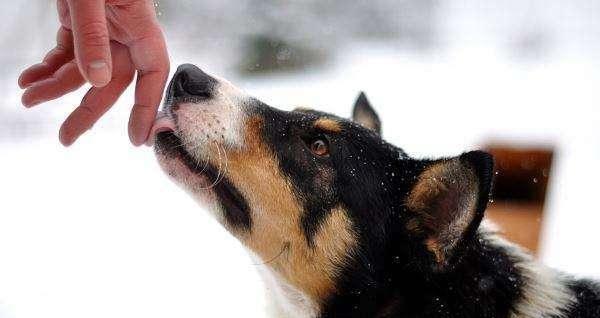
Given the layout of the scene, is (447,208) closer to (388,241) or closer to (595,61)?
(388,241)

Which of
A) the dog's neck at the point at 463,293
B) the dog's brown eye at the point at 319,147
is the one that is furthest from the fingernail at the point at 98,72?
the dog's neck at the point at 463,293

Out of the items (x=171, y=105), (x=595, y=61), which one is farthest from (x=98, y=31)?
(x=595, y=61)

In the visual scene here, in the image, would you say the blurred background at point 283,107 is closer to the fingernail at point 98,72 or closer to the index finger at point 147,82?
the index finger at point 147,82

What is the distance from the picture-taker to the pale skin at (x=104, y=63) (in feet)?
7.07

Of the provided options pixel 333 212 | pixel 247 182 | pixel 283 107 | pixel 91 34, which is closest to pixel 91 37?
pixel 91 34

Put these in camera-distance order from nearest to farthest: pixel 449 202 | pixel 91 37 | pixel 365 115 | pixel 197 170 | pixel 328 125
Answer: pixel 91 37 → pixel 449 202 → pixel 197 170 → pixel 328 125 → pixel 365 115

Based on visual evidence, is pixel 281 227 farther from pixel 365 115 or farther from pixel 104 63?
pixel 365 115

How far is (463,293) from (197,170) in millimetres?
938

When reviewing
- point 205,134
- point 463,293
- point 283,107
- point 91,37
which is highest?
point 91,37

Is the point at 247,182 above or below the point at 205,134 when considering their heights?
below

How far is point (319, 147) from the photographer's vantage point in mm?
2539

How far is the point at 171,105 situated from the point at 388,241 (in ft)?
2.73

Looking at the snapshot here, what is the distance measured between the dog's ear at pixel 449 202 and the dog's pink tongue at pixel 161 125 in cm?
81

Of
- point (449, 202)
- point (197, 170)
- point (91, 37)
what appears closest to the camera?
point (91, 37)
